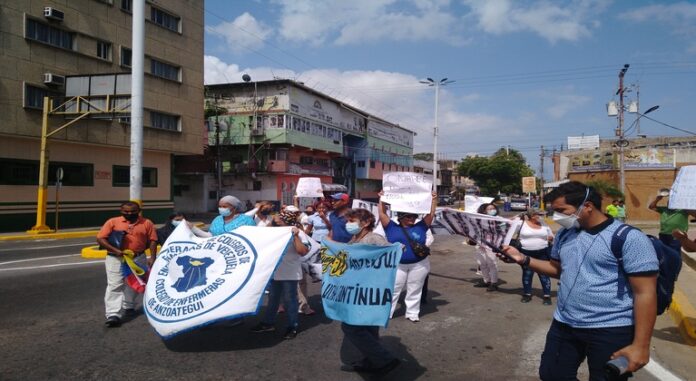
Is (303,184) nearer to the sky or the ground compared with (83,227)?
nearer to the sky

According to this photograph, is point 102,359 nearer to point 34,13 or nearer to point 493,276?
point 493,276

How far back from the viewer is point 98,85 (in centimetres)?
1842

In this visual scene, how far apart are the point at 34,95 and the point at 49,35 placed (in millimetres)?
2829

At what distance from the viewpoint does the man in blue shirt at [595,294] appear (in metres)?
2.70

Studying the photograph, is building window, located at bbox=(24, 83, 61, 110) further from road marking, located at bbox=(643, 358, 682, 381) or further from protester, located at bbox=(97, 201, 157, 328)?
road marking, located at bbox=(643, 358, 682, 381)

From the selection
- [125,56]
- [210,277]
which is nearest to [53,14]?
[125,56]

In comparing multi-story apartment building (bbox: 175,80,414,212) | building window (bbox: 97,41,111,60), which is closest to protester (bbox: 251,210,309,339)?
building window (bbox: 97,41,111,60)

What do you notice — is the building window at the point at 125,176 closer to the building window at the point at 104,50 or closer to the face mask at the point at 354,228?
the building window at the point at 104,50

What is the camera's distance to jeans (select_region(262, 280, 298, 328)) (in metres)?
5.45

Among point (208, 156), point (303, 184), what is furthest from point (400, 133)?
point (303, 184)

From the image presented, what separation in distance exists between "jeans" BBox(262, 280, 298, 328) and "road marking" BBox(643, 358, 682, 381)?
3.70 meters

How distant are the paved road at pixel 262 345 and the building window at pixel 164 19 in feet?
72.3

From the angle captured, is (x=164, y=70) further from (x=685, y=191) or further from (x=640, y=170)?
(x=640, y=170)

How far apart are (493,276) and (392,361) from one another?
4.68 meters
